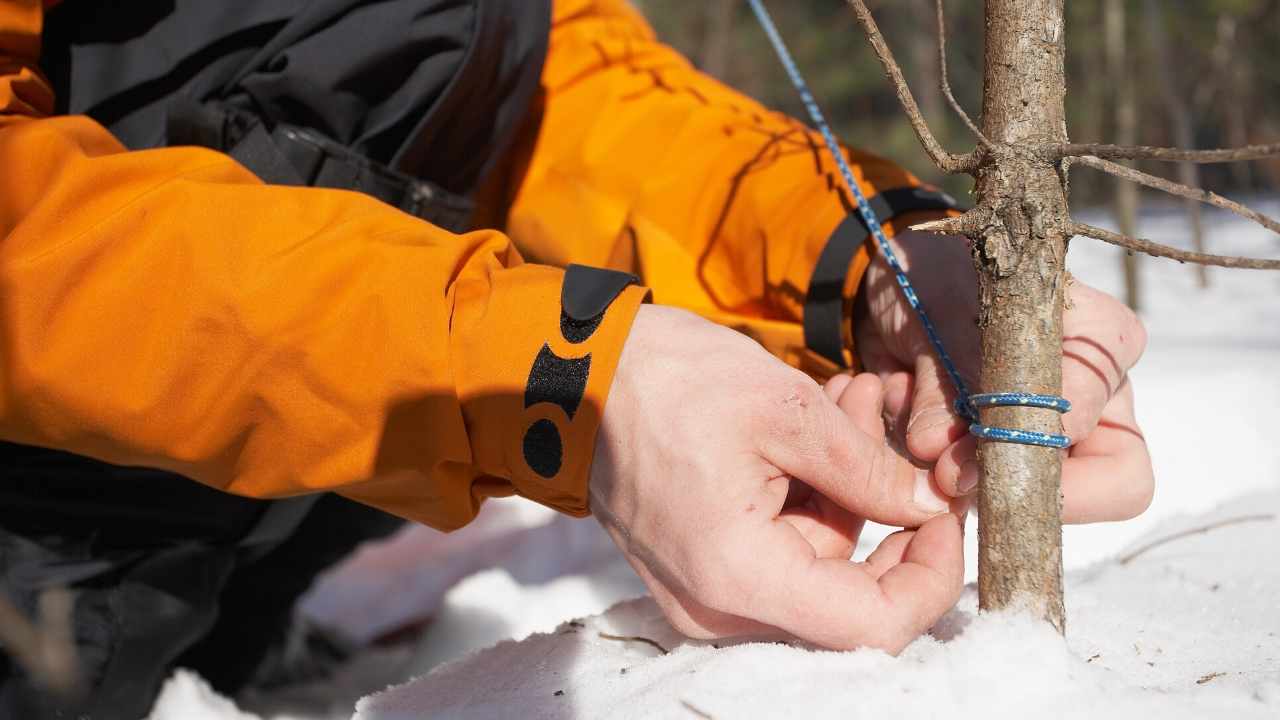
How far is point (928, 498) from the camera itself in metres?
1.00

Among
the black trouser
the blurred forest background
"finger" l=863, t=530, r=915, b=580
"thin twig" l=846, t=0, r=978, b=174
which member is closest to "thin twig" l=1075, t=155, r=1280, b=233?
"thin twig" l=846, t=0, r=978, b=174

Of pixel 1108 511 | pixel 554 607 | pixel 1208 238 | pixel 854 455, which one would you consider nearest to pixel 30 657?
pixel 854 455

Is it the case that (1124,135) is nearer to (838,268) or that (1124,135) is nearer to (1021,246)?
(838,268)

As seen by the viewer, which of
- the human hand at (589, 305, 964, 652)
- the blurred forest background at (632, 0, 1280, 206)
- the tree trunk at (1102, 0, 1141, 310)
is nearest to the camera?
the human hand at (589, 305, 964, 652)

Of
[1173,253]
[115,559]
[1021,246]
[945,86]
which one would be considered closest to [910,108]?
[945,86]

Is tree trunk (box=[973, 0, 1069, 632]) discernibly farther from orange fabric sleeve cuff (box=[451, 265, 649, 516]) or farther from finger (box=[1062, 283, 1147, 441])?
orange fabric sleeve cuff (box=[451, 265, 649, 516])

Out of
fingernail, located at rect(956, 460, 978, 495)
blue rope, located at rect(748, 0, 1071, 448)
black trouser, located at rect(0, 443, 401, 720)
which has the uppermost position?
blue rope, located at rect(748, 0, 1071, 448)

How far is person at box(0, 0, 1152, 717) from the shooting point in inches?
36.4

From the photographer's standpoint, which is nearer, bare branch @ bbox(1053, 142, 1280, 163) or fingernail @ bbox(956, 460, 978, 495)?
bare branch @ bbox(1053, 142, 1280, 163)

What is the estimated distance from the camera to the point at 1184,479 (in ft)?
5.77

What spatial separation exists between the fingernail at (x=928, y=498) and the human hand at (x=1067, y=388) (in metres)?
0.01

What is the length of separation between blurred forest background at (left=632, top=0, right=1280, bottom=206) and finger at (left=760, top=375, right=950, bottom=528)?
702 centimetres

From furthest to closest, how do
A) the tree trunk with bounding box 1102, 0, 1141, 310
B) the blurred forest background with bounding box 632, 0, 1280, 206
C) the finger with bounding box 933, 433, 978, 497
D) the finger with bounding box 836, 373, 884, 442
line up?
the blurred forest background with bounding box 632, 0, 1280, 206, the tree trunk with bounding box 1102, 0, 1141, 310, the finger with bounding box 836, 373, 884, 442, the finger with bounding box 933, 433, 978, 497

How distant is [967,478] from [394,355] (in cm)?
59
